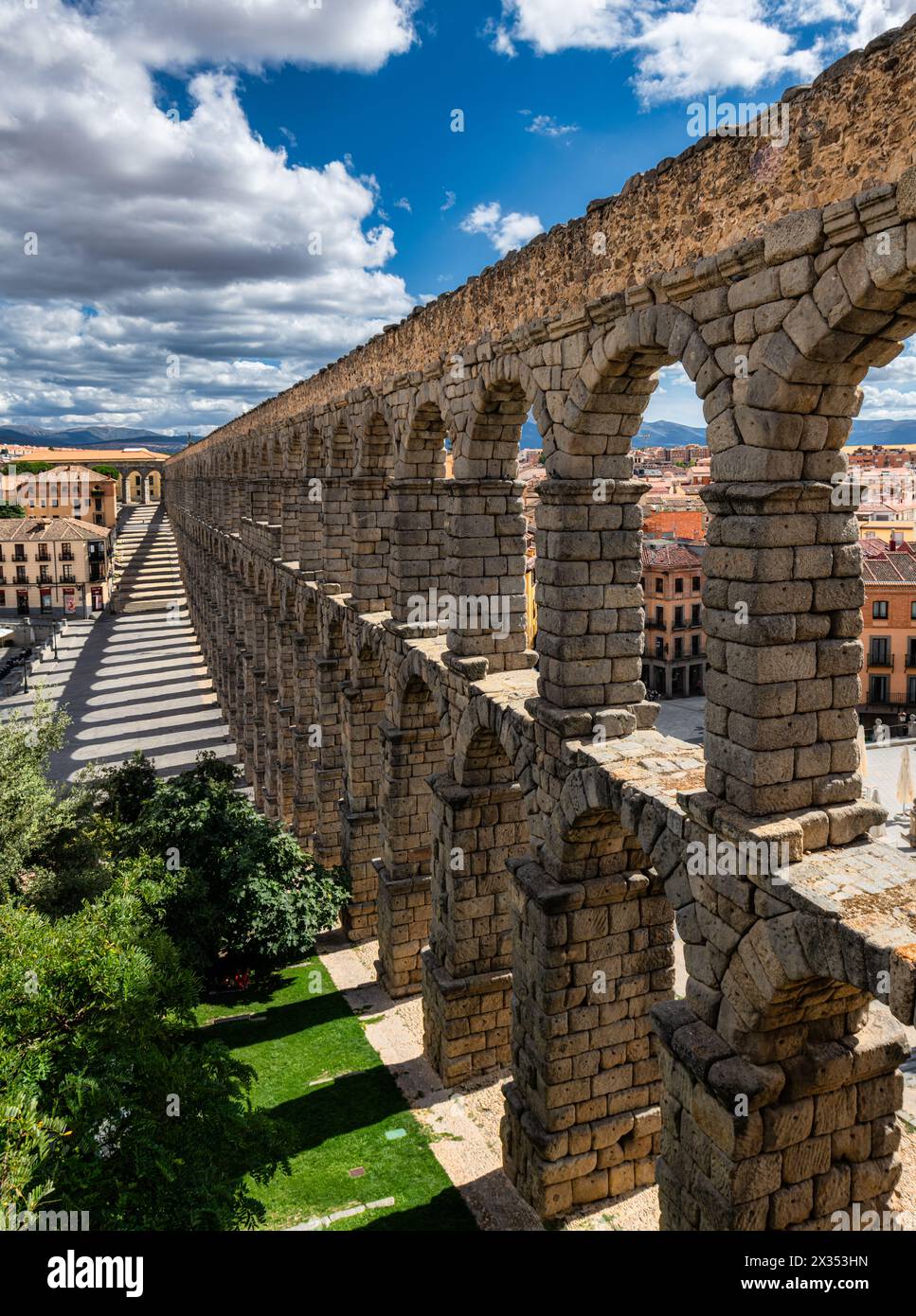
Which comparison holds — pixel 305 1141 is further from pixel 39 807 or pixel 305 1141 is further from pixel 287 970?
pixel 39 807

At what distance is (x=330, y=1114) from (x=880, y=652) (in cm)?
3452

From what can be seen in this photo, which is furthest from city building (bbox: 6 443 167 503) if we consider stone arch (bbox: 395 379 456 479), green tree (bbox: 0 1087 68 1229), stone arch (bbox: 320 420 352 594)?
green tree (bbox: 0 1087 68 1229)

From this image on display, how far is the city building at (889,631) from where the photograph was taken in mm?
39344

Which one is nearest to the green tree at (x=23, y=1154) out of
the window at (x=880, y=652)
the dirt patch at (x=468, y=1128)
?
the dirt patch at (x=468, y=1128)

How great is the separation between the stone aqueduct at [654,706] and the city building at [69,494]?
76467 mm

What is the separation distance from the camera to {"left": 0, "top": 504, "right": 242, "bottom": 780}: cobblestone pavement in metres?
37.1

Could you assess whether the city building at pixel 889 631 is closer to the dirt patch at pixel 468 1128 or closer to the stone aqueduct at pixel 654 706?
the stone aqueduct at pixel 654 706

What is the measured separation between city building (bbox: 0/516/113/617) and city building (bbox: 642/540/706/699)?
45.2 metres

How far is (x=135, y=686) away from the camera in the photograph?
47562 mm

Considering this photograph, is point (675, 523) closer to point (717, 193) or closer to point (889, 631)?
point (889, 631)

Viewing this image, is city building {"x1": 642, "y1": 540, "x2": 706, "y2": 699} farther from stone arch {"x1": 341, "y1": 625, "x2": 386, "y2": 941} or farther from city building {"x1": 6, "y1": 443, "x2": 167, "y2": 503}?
city building {"x1": 6, "y1": 443, "x2": 167, "y2": 503}

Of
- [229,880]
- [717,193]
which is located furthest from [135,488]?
[717,193]

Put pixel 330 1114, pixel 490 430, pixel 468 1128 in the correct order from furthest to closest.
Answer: pixel 330 1114, pixel 468 1128, pixel 490 430
